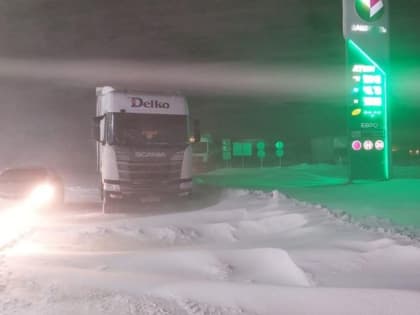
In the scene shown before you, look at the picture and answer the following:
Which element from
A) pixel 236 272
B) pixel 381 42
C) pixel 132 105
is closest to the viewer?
pixel 236 272

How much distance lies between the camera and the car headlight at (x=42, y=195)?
53.7 feet

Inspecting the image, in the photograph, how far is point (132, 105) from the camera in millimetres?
14570

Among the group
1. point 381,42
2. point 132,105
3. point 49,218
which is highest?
point 381,42

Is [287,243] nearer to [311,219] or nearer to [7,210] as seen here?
[311,219]

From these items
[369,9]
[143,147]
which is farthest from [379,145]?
[143,147]

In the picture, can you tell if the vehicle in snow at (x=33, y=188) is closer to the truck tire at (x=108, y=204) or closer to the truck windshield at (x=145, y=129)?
the truck tire at (x=108, y=204)

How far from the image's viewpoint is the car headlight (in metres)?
16.4

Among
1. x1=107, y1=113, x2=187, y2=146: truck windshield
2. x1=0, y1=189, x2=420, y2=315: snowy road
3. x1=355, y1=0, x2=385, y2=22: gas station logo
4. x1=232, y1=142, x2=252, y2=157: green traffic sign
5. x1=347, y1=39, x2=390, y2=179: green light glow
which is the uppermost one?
x1=355, y1=0, x2=385, y2=22: gas station logo

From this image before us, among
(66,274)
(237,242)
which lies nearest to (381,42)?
(237,242)

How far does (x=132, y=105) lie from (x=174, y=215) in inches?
136

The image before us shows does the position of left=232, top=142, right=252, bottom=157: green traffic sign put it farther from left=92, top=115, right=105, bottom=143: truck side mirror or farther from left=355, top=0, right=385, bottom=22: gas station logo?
left=92, top=115, right=105, bottom=143: truck side mirror

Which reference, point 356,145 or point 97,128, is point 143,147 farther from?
point 356,145

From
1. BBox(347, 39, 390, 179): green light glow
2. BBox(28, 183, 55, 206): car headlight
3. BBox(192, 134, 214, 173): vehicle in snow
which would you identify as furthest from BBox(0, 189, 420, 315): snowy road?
BBox(192, 134, 214, 173): vehicle in snow

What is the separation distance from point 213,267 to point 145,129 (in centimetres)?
792
